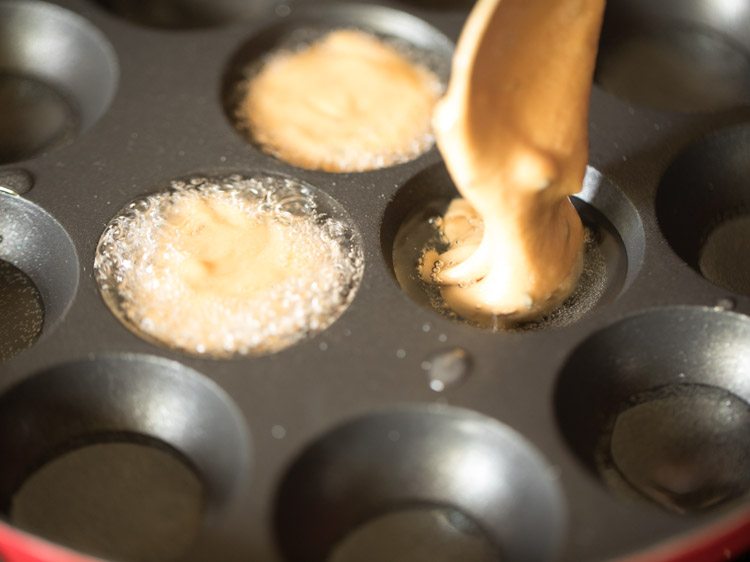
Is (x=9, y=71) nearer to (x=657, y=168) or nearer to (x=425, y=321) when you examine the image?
(x=425, y=321)

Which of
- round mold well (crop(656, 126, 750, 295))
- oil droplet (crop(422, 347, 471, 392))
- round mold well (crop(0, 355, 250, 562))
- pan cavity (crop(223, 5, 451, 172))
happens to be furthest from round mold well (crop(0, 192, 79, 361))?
round mold well (crop(656, 126, 750, 295))

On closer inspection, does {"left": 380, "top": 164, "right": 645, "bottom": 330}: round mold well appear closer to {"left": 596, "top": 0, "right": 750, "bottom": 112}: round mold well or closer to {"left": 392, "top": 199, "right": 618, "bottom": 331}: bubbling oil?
{"left": 392, "top": 199, "right": 618, "bottom": 331}: bubbling oil

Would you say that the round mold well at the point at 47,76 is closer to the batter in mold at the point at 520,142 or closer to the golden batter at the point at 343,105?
the golden batter at the point at 343,105

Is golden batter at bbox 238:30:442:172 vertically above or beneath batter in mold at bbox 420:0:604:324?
beneath

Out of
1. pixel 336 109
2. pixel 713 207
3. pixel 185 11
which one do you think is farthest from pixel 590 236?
pixel 185 11

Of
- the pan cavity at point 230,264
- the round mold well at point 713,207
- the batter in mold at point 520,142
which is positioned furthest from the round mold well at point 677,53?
the pan cavity at point 230,264
